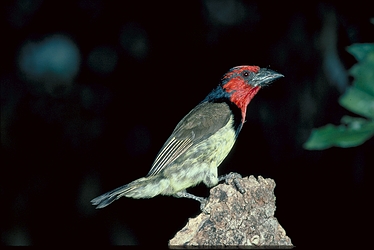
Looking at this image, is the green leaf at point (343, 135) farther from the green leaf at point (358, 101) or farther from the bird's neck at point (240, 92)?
the bird's neck at point (240, 92)

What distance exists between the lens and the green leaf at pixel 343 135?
778mm

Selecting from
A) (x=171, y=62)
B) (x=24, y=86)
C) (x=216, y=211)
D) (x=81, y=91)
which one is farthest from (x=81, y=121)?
(x=216, y=211)

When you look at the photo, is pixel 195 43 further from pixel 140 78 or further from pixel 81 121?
pixel 81 121

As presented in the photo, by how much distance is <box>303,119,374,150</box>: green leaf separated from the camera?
0.78 meters

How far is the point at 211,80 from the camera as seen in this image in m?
6.36

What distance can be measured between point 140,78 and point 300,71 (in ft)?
6.24

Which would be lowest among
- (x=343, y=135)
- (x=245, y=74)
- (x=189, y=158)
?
(x=189, y=158)

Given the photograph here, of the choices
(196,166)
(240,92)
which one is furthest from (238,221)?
(240,92)

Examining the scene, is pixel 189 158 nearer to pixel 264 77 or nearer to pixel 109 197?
pixel 109 197

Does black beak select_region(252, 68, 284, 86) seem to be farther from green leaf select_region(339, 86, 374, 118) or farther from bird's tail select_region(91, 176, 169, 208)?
green leaf select_region(339, 86, 374, 118)

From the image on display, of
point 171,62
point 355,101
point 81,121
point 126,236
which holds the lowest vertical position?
point 126,236

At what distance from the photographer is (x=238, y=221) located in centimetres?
281

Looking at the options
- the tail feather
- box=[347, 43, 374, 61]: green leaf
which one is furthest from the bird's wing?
box=[347, 43, 374, 61]: green leaf

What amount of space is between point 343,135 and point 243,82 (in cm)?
424
